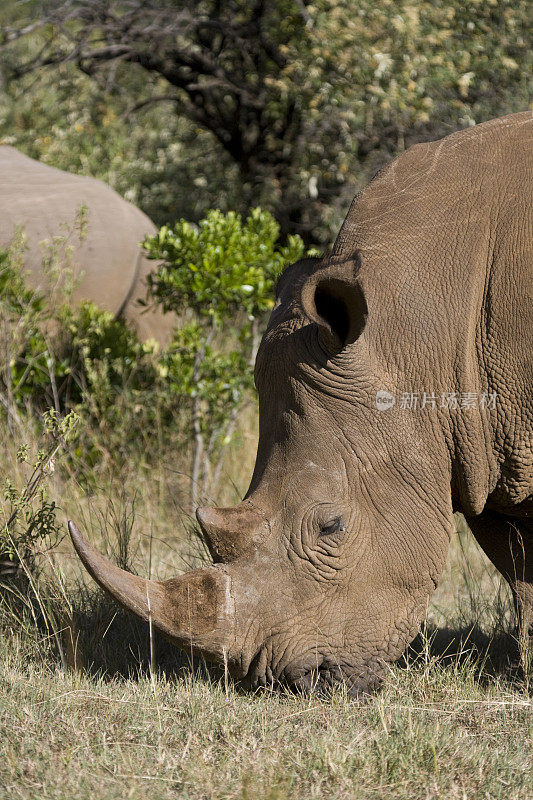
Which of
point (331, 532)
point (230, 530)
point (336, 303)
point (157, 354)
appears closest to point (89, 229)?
point (157, 354)

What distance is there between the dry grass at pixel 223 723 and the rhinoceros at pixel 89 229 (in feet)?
11.6

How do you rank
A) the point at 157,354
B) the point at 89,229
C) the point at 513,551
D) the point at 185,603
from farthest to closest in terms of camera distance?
the point at 89,229 → the point at 157,354 → the point at 513,551 → the point at 185,603

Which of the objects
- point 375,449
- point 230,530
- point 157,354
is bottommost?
point 157,354

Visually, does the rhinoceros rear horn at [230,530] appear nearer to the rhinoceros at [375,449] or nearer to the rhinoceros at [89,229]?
the rhinoceros at [375,449]

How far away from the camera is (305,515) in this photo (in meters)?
3.76

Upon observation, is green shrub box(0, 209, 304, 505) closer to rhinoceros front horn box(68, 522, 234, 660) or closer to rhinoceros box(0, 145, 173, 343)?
rhinoceros box(0, 145, 173, 343)

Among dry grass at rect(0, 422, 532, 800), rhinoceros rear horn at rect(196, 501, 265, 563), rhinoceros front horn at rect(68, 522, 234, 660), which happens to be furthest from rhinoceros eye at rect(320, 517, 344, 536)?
dry grass at rect(0, 422, 532, 800)

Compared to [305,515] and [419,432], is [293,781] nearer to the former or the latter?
[305,515]

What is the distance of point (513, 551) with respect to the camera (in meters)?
4.42

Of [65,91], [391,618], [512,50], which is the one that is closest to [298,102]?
[512,50]

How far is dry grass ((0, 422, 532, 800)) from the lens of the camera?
10.6ft

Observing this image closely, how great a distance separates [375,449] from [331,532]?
1.12 feet

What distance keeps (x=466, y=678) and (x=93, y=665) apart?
1568 mm

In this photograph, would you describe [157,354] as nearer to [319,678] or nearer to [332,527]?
[332,527]
